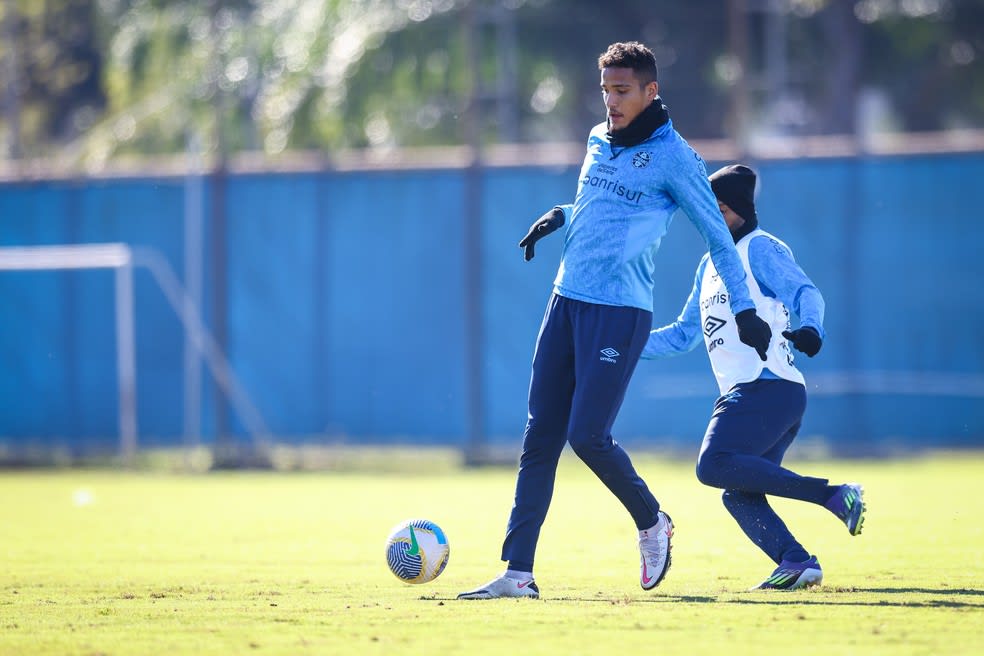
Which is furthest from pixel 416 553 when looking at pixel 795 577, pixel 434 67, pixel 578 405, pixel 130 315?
pixel 434 67

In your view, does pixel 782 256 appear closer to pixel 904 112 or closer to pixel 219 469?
pixel 219 469

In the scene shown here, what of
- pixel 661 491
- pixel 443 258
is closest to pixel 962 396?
pixel 661 491

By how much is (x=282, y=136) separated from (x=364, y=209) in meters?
Answer: 10.6

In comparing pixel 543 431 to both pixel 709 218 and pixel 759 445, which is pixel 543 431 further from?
pixel 709 218

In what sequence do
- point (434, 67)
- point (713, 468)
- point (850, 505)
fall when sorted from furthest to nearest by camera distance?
point (434, 67) < point (713, 468) < point (850, 505)

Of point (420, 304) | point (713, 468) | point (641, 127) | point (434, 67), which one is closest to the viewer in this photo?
point (641, 127)

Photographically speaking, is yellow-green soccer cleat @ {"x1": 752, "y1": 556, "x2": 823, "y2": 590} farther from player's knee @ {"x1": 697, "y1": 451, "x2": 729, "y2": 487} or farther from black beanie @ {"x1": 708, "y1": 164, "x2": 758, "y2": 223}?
black beanie @ {"x1": 708, "y1": 164, "x2": 758, "y2": 223}

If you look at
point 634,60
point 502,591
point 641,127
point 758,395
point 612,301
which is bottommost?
point 502,591

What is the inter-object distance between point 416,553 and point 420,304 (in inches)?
355

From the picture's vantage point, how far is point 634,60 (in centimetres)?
716

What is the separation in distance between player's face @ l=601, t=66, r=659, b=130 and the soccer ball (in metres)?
2.18

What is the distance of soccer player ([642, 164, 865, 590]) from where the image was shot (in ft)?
24.1

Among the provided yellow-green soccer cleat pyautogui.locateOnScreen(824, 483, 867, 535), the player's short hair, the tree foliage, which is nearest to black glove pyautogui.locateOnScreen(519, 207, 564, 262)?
the player's short hair

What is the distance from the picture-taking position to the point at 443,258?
16547 mm
